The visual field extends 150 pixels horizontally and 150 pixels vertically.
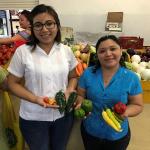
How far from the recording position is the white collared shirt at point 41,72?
1410 millimetres

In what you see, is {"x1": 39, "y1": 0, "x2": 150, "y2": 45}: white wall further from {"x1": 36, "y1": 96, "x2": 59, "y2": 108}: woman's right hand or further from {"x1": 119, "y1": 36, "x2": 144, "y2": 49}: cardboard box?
{"x1": 36, "y1": 96, "x2": 59, "y2": 108}: woman's right hand

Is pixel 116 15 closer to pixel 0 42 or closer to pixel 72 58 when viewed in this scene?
pixel 0 42

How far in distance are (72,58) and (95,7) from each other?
2.85 m

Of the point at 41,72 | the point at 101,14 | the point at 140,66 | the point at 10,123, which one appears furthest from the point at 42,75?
the point at 101,14

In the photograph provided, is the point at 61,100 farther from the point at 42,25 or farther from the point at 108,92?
the point at 42,25

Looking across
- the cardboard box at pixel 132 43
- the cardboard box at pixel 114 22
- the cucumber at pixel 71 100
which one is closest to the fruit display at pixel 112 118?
the cucumber at pixel 71 100

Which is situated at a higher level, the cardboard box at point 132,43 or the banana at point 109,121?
the cardboard box at point 132,43

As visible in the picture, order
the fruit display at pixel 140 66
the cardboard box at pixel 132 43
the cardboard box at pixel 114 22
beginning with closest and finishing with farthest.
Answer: the fruit display at pixel 140 66 → the cardboard box at pixel 132 43 → the cardboard box at pixel 114 22

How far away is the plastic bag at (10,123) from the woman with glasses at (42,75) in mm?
454

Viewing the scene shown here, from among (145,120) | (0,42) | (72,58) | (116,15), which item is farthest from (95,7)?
(72,58)

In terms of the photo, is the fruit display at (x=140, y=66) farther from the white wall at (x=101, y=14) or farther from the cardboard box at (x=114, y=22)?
the white wall at (x=101, y=14)

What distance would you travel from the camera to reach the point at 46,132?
1570 mm

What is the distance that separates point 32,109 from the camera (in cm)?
150

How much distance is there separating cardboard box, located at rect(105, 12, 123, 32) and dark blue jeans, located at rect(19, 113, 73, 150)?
96.0 inches
